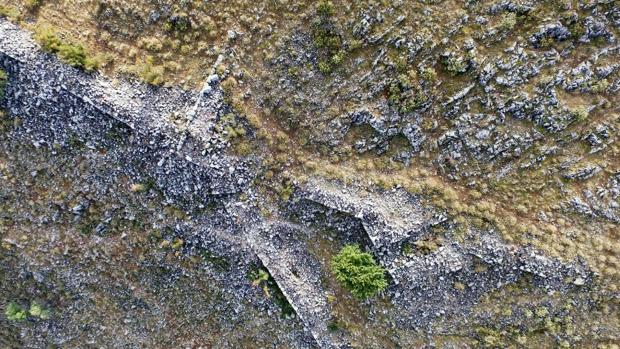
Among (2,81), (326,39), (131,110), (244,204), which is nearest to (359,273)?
(244,204)

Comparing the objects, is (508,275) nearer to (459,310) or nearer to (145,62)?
(459,310)

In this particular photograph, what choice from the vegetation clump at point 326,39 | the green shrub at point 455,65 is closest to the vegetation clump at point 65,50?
the vegetation clump at point 326,39

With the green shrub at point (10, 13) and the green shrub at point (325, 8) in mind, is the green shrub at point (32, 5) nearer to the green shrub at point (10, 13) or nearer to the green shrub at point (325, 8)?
the green shrub at point (10, 13)

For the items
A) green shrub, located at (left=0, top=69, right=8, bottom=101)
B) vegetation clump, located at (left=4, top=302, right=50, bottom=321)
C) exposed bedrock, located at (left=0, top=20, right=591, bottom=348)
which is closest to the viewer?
green shrub, located at (left=0, top=69, right=8, bottom=101)

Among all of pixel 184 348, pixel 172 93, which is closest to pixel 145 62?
pixel 172 93

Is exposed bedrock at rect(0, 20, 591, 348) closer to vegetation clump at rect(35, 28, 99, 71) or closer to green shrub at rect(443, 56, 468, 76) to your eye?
vegetation clump at rect(35, 28, 99, 71)

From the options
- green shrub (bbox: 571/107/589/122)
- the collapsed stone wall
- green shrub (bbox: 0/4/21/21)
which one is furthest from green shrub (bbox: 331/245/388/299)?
green shrub (bbox: 0/4/21/21)
